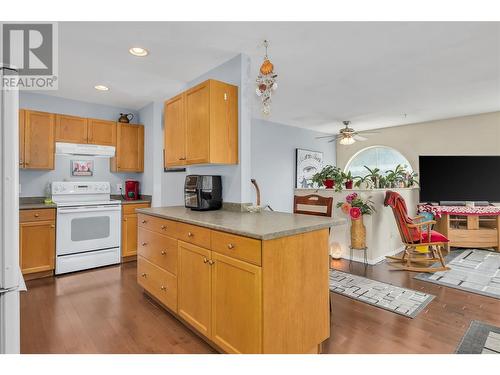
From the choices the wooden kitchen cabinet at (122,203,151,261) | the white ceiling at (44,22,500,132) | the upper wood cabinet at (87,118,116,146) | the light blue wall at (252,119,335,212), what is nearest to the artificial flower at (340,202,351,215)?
the white ceiling at (44,22,500,132)

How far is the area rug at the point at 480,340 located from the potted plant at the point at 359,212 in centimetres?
173

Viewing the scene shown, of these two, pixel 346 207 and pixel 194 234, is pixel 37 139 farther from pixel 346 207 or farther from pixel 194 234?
pixel 346 207

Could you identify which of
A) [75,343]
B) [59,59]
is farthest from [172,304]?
[59,59]

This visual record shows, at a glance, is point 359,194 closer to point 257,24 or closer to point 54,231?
point 257,24

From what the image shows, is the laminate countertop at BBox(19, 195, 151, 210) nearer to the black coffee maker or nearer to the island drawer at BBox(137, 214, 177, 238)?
the island drawer at BBox(137, 214, 177, 238)

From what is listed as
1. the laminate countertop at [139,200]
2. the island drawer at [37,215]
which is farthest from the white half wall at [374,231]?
the island drawer at [37,215]

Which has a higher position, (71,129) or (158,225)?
Result: (71,129)

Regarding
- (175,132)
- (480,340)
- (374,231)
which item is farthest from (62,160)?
(480,340)

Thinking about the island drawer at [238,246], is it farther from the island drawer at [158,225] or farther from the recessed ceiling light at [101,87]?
the recessed ceiling light at [101,87]

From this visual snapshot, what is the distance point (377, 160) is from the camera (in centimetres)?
641

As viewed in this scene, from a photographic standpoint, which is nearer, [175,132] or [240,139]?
[240,139]

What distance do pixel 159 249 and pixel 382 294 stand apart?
228 cm

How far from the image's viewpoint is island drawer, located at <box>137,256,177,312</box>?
2307mm
